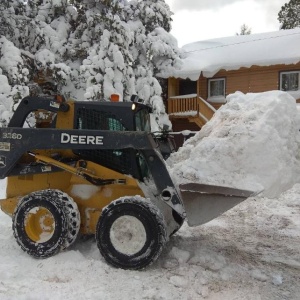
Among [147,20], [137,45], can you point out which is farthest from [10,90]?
[147,20]

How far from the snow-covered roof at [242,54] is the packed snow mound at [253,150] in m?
12.7

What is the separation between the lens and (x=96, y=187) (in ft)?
16.1

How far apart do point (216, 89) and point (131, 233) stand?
1753cm

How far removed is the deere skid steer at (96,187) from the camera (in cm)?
449

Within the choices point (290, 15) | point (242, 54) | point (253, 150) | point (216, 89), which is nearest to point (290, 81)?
point (242, 54)

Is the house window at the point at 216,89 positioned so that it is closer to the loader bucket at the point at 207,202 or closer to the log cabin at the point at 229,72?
the log cabin at the point at 229,72

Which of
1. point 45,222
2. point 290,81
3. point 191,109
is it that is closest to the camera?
point 45,222

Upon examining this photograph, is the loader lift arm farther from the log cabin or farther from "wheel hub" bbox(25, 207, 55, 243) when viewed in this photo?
the log cabin

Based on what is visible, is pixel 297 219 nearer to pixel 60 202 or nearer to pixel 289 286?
pixel 289 286

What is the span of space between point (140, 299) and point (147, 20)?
16.3m

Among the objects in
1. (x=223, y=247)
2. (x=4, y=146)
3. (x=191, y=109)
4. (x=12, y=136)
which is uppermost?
(x=191, y=109)

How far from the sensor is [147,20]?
18.2 metres

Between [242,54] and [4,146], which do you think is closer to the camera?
[4,146]

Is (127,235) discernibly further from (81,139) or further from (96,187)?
(81,139)
